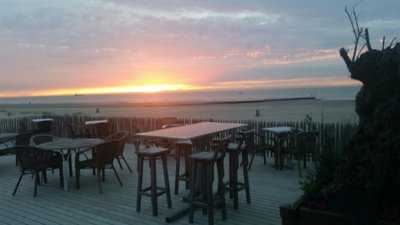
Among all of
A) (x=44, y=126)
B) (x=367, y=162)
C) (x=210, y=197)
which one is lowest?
(x=210, y=197)

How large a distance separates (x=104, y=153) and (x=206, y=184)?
2151mm

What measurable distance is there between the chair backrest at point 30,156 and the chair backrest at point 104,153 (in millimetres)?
825

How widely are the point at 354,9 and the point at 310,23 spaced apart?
263 inches

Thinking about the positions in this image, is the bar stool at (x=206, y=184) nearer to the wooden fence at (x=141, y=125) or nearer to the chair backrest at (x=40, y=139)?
the chair backrest at (x=40, y=139)

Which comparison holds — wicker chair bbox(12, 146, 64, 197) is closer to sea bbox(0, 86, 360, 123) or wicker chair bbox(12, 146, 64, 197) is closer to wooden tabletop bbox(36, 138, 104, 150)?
wooden tabletop bbox(36, 138, 104, 150)

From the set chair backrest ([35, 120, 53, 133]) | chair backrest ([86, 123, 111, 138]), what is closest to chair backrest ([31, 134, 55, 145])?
chair backrest ([35, 120, 53, 133])

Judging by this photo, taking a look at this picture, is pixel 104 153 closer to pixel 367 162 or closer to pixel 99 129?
pixel 367 162

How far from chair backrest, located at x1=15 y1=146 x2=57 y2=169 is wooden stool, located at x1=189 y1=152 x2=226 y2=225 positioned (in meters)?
2.65

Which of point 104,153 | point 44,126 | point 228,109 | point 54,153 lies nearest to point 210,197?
point 104,153

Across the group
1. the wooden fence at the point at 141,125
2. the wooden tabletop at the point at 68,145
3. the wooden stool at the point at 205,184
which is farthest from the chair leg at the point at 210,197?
the wooden fence at the point at 141,125

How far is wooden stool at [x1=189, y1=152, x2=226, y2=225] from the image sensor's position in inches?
156

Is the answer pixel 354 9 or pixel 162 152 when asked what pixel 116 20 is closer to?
pixel 162 152

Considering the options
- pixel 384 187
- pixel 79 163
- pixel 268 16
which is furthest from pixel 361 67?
pixel 268 16

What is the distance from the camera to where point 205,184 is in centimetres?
412
